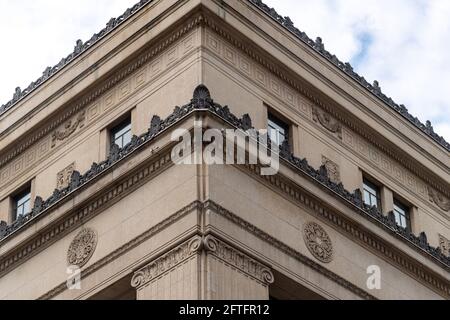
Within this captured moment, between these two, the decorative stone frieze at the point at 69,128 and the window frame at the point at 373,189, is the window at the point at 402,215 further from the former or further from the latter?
the decorative stone frieze at the point at 69,128

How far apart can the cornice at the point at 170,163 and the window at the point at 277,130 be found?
1.01m

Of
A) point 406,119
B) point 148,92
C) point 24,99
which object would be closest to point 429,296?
point 406,119

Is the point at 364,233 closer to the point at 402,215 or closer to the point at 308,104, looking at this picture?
the point at 402,215

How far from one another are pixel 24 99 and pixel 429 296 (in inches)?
542

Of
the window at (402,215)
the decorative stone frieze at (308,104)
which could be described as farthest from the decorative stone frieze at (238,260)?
the window at (402,215)

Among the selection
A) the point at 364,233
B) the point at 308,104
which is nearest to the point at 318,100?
the point at 308,104

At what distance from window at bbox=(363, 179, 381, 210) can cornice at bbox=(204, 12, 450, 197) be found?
144 centimetres

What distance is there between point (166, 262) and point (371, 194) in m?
10.0

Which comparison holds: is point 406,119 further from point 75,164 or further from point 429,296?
point 75,164

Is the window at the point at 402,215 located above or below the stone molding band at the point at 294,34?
below

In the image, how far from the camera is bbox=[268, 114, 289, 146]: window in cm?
4069

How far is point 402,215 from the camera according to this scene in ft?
148

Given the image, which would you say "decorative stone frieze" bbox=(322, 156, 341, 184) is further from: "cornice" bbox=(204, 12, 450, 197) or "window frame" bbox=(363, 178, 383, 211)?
"cornice" bbox=(204, 12, 450, 197)

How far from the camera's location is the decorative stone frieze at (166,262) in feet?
116
